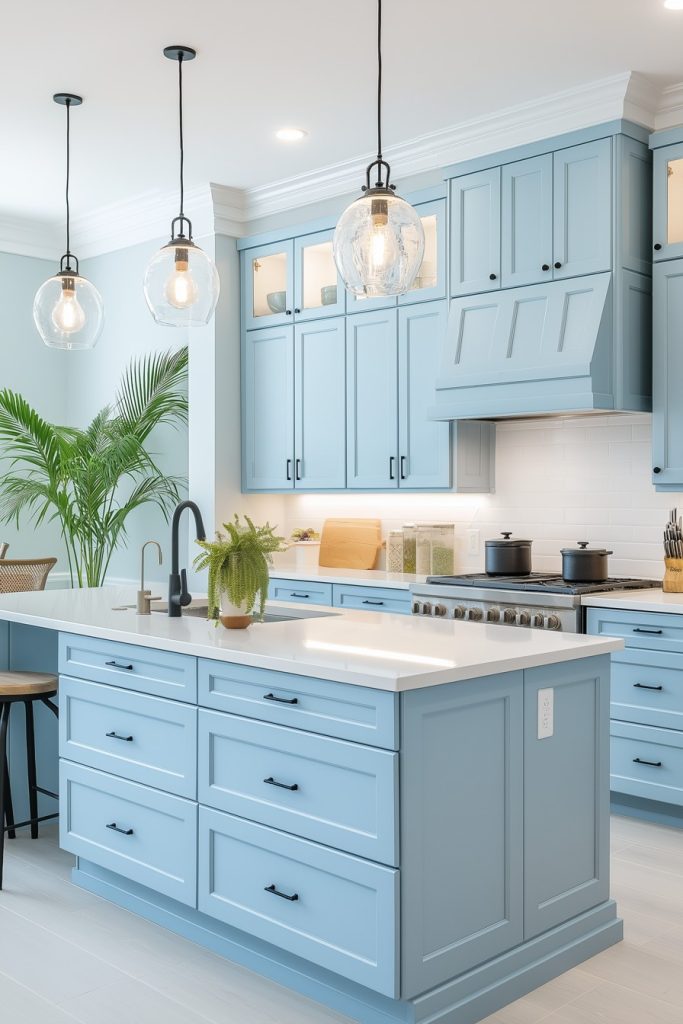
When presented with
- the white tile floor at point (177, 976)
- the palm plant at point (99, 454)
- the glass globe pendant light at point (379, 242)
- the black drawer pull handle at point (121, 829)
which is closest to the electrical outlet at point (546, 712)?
the white tile floor at point (177, 976)

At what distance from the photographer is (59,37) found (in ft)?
13.1

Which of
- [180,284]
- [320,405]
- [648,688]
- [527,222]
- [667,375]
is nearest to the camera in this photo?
[180,284]

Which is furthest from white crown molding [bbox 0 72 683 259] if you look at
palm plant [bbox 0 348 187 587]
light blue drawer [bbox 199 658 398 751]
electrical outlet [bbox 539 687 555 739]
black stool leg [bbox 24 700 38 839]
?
black stool leg [bbox 24 700 38 839]

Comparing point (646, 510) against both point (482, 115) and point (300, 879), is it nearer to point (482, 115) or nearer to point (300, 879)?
point (482, 115)

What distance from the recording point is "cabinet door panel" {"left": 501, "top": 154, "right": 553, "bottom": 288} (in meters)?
4.58

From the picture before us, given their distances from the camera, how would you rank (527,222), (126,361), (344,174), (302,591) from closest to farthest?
1. (527,222)
2. (302,591)
3. (344,174)
4. (126,361)

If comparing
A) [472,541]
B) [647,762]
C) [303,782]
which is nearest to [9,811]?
[303,782]

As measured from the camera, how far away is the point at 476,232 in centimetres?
486

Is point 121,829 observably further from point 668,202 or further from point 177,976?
point 668,202

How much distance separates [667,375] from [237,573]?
89.8 inches

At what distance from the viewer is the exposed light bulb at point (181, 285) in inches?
141

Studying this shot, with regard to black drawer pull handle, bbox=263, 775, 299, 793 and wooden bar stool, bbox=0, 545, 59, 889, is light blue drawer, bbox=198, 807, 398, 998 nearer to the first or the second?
black drawer pull handle, bbox=263, 775, 299, 793

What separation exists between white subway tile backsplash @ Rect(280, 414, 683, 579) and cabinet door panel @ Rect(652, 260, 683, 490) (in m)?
0.31

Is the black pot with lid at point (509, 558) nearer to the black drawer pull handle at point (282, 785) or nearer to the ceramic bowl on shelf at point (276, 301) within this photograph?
the ceramic bowl on shelf at point (276, 301)
